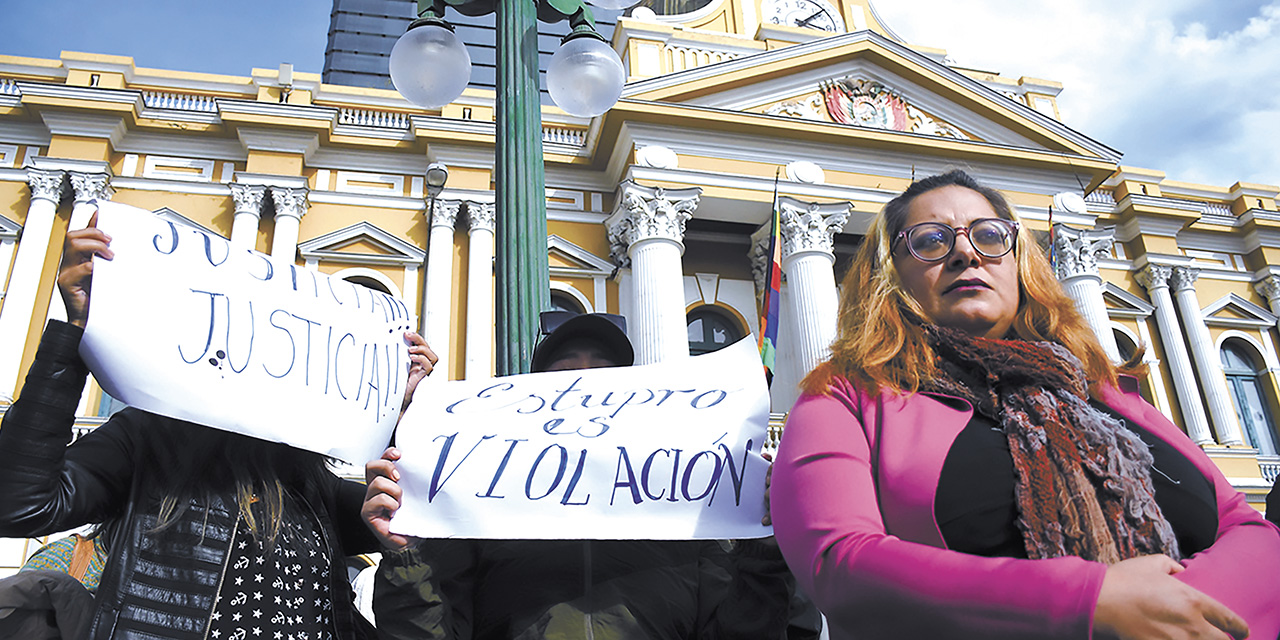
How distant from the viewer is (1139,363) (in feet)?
5.92

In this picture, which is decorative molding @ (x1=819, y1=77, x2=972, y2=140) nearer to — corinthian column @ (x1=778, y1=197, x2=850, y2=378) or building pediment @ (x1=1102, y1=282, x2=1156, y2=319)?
corinthian column @ (x1=778, y1=197, x2=850, y2=378)

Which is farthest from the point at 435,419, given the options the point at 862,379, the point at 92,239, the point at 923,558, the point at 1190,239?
the point at 1190,239

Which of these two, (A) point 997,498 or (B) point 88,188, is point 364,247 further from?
(A) point 997,498

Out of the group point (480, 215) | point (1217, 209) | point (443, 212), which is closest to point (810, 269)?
point (480, 215)

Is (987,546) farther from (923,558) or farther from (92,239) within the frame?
(92,239)

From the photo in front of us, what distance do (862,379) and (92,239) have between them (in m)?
1.88

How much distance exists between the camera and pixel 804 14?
20.2 m

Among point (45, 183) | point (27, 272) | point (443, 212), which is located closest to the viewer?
point (27, 272)

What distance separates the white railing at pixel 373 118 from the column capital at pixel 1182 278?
16.5 m

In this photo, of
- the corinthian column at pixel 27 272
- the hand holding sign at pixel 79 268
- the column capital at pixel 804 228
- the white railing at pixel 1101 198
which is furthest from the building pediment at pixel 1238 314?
the corinthian column at pixel 27 272

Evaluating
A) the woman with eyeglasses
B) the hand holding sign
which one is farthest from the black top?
the hand holding sign

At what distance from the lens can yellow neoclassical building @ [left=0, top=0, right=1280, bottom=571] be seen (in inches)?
550

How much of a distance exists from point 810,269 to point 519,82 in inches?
426

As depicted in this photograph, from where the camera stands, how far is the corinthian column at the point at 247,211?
45.5ft
